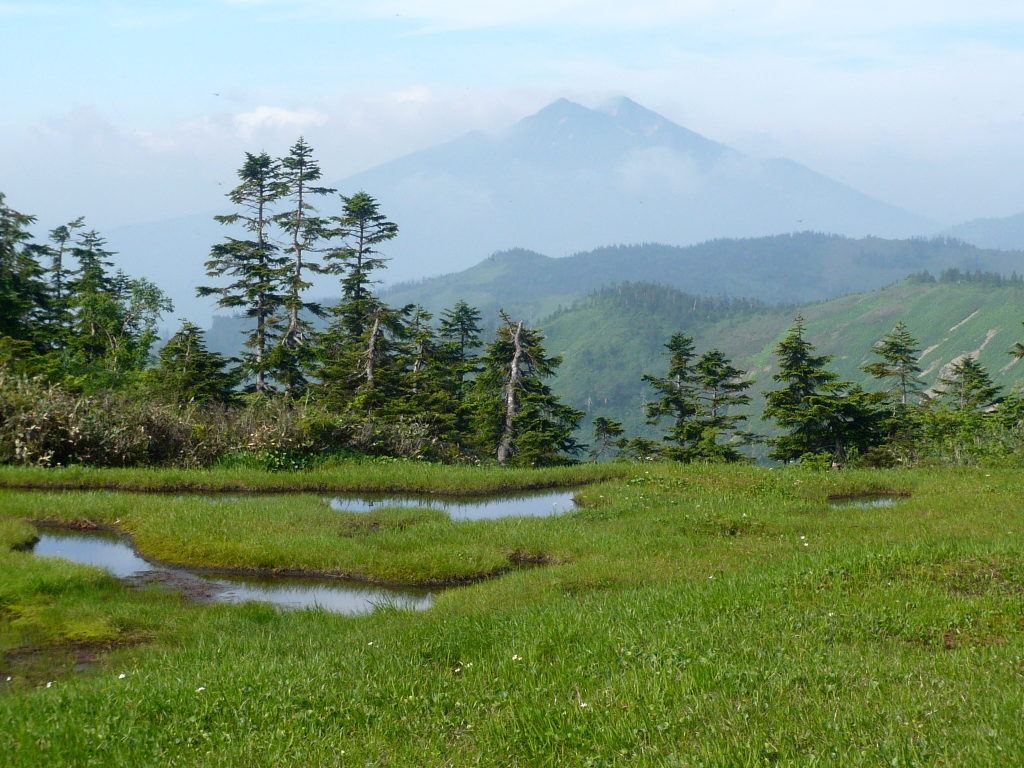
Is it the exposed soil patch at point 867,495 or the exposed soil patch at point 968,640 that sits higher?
the exposed soil patch at point 968,640

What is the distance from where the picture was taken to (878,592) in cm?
874

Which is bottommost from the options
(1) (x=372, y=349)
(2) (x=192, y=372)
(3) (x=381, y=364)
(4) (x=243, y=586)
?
(4) (x=243, y=586)

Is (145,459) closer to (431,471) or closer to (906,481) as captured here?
(431,471)

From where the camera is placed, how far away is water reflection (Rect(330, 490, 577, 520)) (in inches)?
693

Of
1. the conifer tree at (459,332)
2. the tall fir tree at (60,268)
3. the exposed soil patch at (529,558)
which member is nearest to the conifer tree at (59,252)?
the tall fir tree at (60,268)

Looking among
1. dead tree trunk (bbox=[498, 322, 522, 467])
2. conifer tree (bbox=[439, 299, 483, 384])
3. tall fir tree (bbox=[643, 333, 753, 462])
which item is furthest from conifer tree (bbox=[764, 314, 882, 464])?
conifer tree (bbox=[439, 299, 483, 384])

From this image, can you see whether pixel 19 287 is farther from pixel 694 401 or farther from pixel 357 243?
pixel 694 401

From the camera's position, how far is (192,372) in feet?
128

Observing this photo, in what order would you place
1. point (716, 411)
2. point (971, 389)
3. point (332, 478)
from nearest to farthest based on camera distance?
point (332, 478) < point (971, 389) < point (716, 411)

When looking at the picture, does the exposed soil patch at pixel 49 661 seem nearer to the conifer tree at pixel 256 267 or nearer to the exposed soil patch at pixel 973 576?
the exposed soil patch at pixel 973 576

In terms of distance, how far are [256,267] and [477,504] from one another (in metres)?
32.9

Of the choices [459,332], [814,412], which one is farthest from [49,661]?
[459,332]

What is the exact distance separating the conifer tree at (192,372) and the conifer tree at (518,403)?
13.3m

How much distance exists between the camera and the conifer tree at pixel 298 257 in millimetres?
44062
